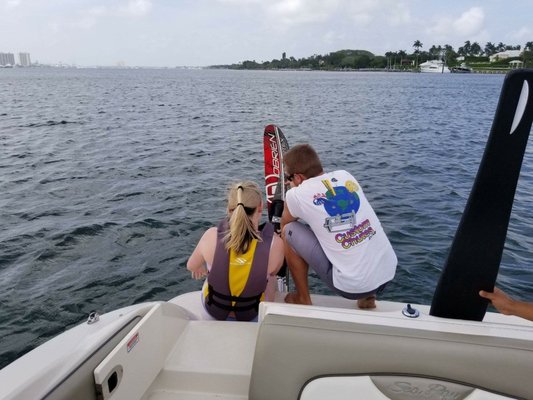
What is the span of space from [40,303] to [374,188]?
8058 millimetres

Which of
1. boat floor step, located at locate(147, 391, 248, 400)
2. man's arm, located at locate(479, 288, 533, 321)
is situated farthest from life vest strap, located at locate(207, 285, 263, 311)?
man's arm, located at locate(479, 288, 533, 321)

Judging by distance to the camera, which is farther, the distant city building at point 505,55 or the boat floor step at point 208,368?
the distant city building at point 505,55

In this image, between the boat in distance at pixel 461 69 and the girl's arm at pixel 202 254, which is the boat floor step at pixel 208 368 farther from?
the boat in distance at pixel 461 69

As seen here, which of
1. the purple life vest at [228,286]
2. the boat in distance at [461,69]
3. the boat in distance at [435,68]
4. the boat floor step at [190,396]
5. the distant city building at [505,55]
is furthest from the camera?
the distant city building at [505,55]

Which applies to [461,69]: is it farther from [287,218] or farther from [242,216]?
[242,216]

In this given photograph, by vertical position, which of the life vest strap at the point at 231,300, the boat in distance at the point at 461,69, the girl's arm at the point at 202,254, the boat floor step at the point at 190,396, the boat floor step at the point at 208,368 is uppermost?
the boat in distance at the point at 461,69

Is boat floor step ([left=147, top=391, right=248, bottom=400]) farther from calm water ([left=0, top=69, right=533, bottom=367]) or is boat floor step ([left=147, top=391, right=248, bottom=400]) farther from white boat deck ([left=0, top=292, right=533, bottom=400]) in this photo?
calm water ([left=0, top=69, right=533, bottom=367])

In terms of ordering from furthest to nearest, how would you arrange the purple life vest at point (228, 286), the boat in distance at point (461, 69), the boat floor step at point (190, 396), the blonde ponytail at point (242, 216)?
the boat in distance at point (461, 69)
the purple life vest at point (228, 286)
the blonde ponytail at point (242, 216)
the boat floor step at point (190, 396)

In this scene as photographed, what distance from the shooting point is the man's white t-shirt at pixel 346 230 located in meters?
3.28

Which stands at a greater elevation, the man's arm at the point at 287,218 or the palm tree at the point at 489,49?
the palm tree at the point at 489,49

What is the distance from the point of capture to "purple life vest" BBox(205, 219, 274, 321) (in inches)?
126

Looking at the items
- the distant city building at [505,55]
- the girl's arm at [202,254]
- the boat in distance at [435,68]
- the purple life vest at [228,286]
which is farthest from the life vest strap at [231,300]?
the distant city building at [505,55]

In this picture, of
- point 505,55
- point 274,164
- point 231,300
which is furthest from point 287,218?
point 505,55

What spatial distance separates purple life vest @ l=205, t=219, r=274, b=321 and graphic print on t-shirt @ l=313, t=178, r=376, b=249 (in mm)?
447
